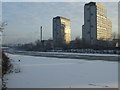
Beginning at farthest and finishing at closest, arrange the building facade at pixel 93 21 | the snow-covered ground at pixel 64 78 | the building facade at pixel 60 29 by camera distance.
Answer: the building facade at pixel 60 29 < the building facade at pixel 93 21 < the snow-covered ground at pixel 64 78

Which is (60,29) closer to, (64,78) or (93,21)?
(93,21)

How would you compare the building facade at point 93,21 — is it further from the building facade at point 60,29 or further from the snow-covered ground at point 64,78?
the snow-covered ground at point 64,78

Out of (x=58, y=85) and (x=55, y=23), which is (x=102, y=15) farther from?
(x=58, y=85)

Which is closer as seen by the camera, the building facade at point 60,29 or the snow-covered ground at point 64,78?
the snow-covered ground at point 64,78

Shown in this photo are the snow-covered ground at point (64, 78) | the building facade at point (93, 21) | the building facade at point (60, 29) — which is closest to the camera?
the snow-covered ground at point (64, 78)

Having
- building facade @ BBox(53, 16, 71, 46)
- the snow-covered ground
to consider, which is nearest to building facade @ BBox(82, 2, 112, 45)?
building facade @ BBox(53, 16, 71, 46)

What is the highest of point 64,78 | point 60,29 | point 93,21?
A: point 93,21

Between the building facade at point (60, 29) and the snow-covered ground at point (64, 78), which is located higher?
the building facade at point (60, 29)

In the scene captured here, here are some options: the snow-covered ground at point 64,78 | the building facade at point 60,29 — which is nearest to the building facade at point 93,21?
the building facade at point 60,29

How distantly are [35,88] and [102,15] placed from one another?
92.3 meters

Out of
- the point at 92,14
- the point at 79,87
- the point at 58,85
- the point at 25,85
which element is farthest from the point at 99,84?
the point at 92,14

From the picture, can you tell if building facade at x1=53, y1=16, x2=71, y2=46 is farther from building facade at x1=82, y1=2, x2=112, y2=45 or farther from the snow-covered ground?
the snow-covered ground

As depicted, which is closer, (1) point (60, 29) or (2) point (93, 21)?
(2) point (93, 21)

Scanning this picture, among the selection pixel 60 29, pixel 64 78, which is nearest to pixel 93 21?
pixel 60 29
